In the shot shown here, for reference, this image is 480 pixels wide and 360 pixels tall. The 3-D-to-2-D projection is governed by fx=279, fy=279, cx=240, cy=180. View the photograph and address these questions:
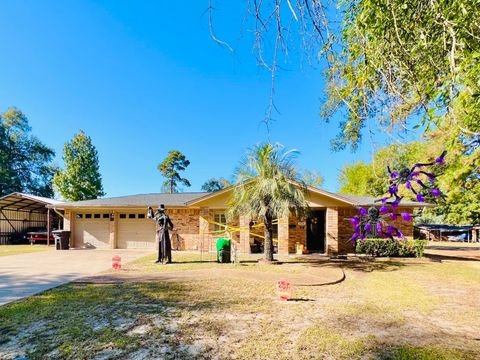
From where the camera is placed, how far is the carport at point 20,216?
73.3 ft

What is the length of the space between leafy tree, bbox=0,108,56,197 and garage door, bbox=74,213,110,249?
25.7 meters

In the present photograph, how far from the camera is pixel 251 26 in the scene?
2168 millimetres

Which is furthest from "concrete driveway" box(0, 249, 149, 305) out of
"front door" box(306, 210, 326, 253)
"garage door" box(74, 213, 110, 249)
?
"front door" box(306, 210, 326, 253)

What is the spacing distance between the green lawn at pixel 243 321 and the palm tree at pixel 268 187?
346 cm

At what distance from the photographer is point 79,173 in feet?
100

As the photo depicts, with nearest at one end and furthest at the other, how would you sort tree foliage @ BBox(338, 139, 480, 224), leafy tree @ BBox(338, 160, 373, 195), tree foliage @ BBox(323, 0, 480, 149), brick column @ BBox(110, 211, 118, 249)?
tree foliage @ BBox(323, 0, 480, 149)
tree foliage @ BBox(338, 139, 480, 224)
brick column @ BBox(110, 211, 118, 249)
leafy tree @ BBox(338, 160, 373, 195)

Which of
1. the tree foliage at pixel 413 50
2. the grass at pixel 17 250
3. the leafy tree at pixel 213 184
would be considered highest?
the leafy tree at pixel 213 184

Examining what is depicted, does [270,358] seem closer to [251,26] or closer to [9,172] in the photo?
[251,26]

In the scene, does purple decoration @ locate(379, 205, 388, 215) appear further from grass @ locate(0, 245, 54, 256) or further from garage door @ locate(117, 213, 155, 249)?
grass @ locate(0, 245, 54, 256)

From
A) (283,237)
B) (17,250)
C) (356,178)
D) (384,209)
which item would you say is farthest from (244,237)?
(356,178)

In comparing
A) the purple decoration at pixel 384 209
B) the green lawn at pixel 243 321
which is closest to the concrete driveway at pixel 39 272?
the green lawn at pixel 243 321

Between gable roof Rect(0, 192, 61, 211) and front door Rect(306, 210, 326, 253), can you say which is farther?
gable roof Rect(0, 192, 61, 211)

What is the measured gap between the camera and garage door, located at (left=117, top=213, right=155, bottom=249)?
18.1 m

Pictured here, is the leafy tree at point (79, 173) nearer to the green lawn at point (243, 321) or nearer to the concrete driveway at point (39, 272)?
the concrete driveway at point (39, 272)
